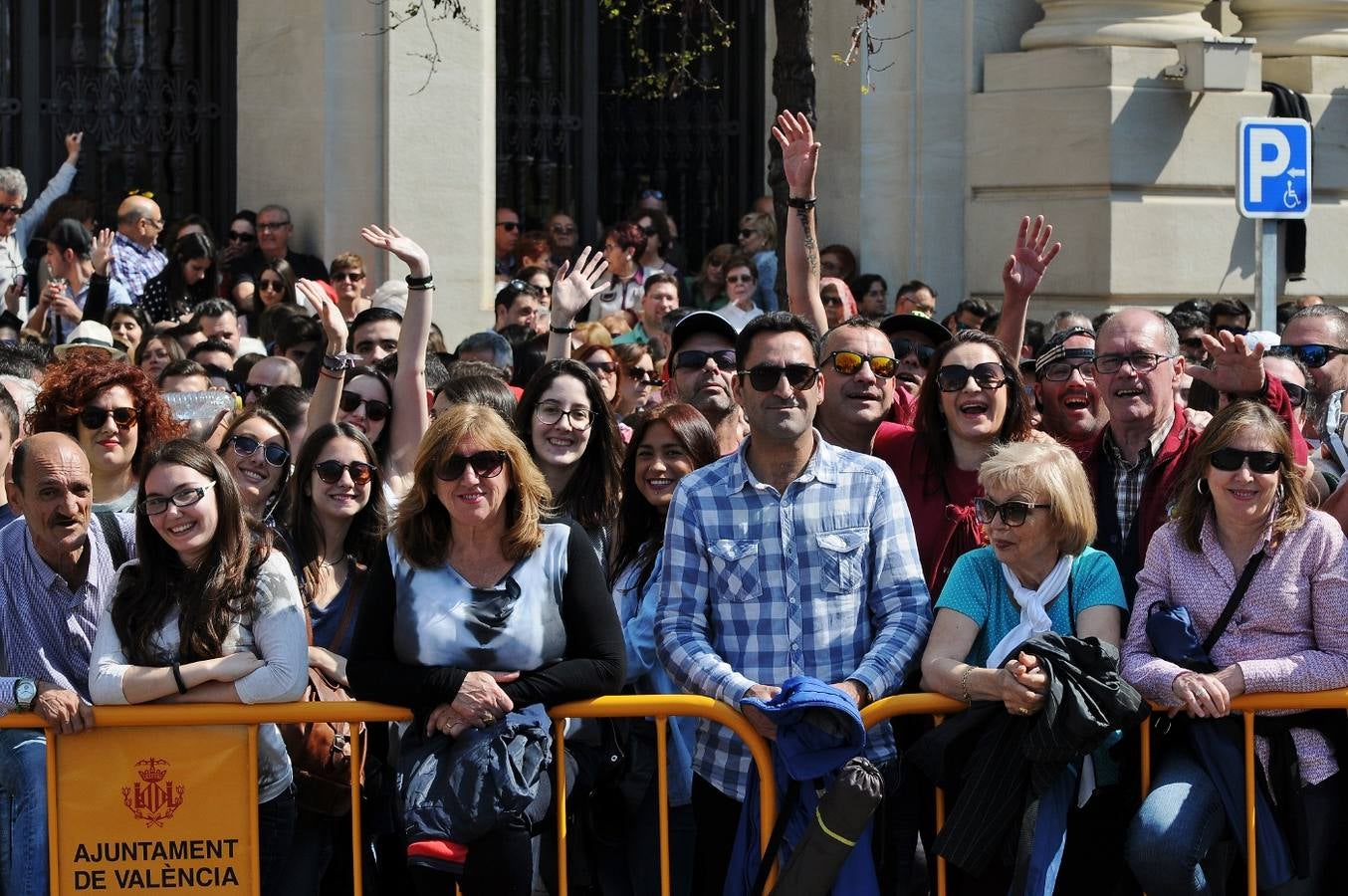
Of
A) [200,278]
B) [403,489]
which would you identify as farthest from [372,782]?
[200,278]

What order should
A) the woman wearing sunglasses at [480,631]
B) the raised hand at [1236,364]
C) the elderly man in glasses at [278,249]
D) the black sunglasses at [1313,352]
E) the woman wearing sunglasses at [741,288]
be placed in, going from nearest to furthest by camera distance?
the woman wearing sunglasses at [480,631] < the raised hand at [1236,364] < the black sunglasses at [1313,352] < the woman wearing sunglasses at [741,288] < the elderly man in glasses at [278,249]

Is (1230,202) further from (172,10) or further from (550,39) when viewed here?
(172,10)

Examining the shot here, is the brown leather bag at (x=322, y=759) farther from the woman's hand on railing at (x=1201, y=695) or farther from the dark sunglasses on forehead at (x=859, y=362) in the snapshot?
the woman's hand on railing at (x=1201, y=695)

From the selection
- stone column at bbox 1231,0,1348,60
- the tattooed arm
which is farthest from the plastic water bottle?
stone column at bbox 1231,0,1348,60

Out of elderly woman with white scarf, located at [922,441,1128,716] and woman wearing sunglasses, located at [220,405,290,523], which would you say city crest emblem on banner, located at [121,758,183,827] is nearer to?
woman wearing sunglasses, located at [220,405,290,523]

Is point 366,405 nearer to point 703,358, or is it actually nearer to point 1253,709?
point 703,358

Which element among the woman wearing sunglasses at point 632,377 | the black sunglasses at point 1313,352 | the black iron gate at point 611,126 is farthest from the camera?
the black iron gate at point 611,126

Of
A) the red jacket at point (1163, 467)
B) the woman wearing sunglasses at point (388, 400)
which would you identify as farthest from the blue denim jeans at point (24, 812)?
the red jacket at point (1163, 467)

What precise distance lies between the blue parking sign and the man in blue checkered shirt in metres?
6.31

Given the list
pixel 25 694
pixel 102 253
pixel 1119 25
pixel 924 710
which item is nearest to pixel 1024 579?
pixel 924 710

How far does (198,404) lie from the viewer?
823 centimetres

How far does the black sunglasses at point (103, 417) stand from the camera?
22.3 feet

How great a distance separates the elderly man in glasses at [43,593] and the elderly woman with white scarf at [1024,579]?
7.67 feet

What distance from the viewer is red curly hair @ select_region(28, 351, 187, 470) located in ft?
22.6
